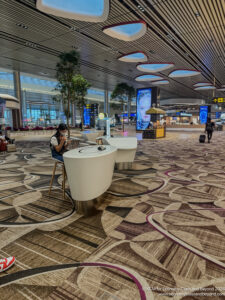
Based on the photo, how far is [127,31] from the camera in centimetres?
844

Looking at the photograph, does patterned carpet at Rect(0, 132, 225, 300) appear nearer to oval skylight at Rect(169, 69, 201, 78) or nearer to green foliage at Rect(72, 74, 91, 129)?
green foliage at Rect(72, 74, 91, 129)

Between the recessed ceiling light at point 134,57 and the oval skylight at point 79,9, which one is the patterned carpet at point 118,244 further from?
the recessed ceiling light at point 134,57

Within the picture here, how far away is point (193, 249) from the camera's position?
1.88 m

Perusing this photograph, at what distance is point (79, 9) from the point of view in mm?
6656

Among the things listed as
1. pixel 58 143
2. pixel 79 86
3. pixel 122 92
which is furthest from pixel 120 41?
pixel 58 143

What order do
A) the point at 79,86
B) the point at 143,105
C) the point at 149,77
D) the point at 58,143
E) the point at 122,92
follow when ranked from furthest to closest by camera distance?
the point at 143,105 → the point at 149,77 → the point at 122,92 → the point at 79,86 → the point at 58,143

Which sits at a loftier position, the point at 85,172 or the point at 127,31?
the point at 127,31

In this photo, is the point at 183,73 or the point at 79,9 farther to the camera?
the point at 183,73

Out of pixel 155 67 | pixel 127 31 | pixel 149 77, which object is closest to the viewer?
pixel 127 31

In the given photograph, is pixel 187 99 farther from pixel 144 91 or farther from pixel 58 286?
Result: pixel 58 286

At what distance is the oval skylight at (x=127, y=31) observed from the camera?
748 cm

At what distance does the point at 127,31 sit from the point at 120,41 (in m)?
0.51

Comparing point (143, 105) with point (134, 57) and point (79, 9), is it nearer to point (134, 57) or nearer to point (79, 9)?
point (134, 57)

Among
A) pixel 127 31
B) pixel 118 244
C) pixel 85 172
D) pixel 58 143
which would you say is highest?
pixel 127 31
